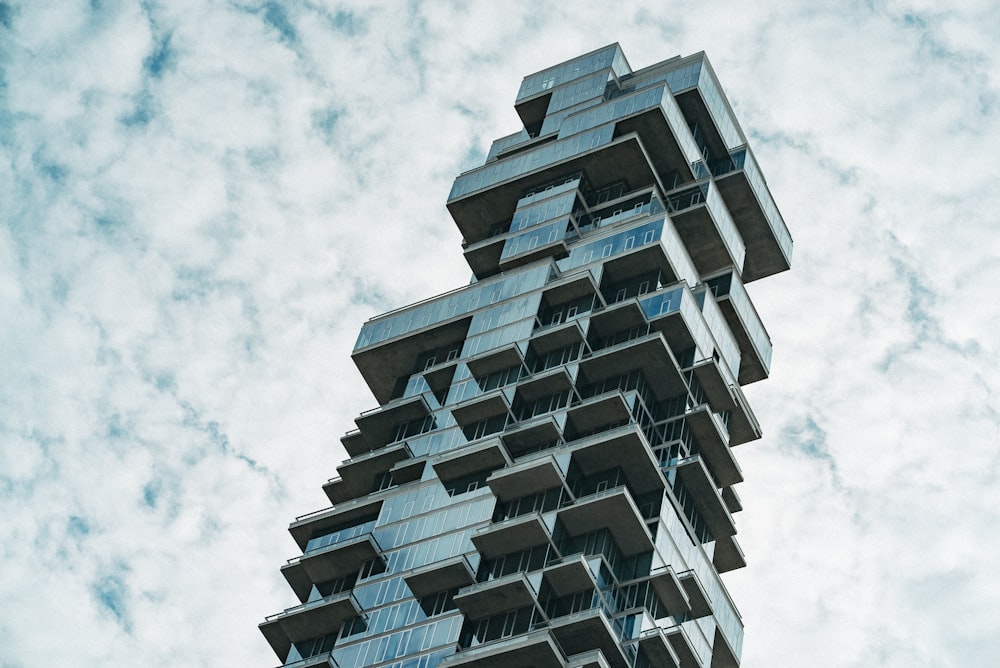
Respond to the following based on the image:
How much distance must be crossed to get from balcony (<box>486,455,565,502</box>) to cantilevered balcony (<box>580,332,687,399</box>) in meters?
9.80

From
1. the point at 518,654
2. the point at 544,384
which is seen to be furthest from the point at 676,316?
the point at 518,654

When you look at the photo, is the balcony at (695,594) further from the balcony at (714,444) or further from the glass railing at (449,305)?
the glass railing at (449,305)

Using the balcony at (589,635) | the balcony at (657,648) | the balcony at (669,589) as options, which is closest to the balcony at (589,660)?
the balcony at (589,635)

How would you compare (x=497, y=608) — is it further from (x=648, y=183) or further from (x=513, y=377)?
(x=648, y=183)

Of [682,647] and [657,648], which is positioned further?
[682,647]

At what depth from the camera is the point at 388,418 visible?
10700 cm

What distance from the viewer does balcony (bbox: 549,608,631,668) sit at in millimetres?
82000

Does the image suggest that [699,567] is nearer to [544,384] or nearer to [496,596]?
[544,384]

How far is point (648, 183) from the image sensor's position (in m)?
117

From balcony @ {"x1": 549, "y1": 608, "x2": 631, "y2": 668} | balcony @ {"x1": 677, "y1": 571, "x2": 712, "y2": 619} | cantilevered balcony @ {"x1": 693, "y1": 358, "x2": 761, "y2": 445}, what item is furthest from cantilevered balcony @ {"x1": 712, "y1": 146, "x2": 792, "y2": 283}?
balcony @ {"x1": 549, "y1": 608, "x2": 631, "y2": 668}

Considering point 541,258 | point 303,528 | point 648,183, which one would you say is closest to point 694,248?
point 648,183

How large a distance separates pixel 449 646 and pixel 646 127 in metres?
49.7

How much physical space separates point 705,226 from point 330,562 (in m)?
39.9

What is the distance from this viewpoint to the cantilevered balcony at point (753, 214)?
121688 millimetres
